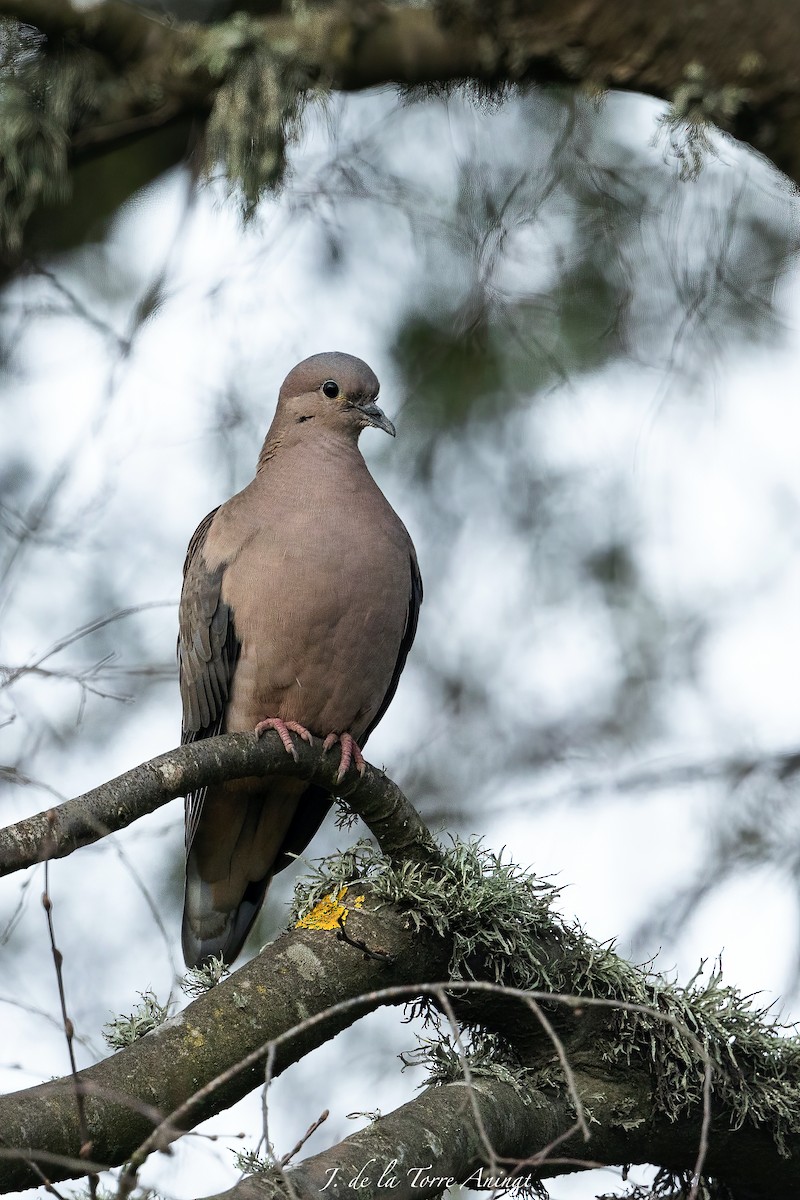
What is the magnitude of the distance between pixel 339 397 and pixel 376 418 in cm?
12

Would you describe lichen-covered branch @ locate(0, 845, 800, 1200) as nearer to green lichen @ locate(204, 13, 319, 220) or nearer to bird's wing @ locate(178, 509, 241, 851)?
bird's wing @ locate(178, 509, 241, 851)

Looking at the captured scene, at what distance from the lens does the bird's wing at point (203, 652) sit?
357 cm

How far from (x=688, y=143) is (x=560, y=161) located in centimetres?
71

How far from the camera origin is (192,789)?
2.40 metres

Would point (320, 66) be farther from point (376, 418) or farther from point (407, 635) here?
point (407, 635)

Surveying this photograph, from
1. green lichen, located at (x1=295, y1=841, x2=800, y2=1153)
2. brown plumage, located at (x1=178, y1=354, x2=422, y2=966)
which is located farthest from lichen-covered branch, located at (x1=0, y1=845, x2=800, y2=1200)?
brown plumage, located at (x1=178, y1=354, x2=422, y2=966)

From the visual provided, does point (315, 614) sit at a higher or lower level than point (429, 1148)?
higher

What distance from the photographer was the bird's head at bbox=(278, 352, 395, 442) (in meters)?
3.83

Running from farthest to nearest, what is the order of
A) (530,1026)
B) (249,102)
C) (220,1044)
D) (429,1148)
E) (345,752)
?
(249,102) → (345,752) → (530,1026) → (220,1044) → (429,1148)

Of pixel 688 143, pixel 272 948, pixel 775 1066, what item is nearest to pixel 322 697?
pixel 272 948

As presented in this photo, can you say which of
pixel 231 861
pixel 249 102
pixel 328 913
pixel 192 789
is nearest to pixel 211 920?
pixel 231 861

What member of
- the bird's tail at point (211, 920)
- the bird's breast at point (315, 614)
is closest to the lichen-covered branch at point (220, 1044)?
the bird's breast at point (315, 614)

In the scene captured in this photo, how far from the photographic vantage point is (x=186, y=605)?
12.0 feet

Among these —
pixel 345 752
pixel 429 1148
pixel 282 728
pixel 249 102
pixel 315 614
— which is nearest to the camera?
pixel 429 1148
